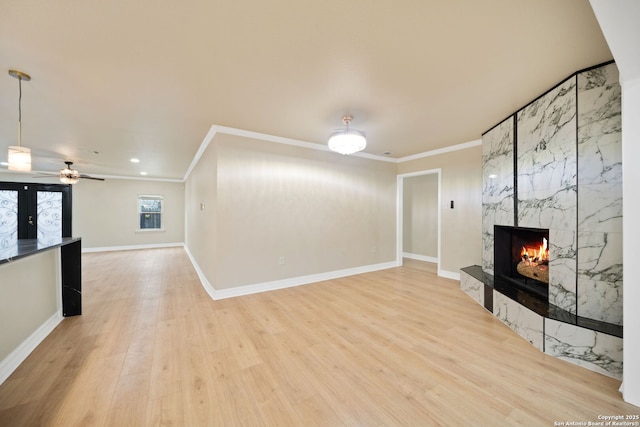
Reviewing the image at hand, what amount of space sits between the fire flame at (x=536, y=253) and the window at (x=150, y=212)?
34.8 ft

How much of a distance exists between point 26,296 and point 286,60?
3283 millimetres

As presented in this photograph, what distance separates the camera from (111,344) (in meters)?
2.36

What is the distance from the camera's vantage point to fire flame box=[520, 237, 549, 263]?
292 cm

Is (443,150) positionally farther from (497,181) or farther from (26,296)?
(26,296)

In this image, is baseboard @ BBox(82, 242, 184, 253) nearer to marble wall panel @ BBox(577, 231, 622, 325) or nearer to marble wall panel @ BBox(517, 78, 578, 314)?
marble wall panel @ BBox(517, 78, 578, 314)

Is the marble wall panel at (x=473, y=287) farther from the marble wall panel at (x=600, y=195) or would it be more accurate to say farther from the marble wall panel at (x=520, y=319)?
the marble wall panel at (x=600, y=195)

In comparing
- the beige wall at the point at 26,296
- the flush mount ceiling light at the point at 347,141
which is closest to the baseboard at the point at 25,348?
the beige wall at the point at 26,296

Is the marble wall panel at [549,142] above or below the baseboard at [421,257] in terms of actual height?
above

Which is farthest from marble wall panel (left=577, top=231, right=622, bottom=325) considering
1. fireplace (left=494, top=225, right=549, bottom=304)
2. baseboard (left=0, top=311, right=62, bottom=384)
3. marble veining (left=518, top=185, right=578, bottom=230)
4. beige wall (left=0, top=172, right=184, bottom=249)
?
beige wall (left=0, top=172, right=184, bottom=249)

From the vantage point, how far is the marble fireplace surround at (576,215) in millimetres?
1977

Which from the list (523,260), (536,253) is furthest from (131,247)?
(536,253)

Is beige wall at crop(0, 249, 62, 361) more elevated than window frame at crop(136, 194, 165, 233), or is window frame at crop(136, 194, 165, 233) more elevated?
window frame at crop(136, 194, 165, 233)

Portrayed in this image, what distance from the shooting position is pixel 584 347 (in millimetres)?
1986

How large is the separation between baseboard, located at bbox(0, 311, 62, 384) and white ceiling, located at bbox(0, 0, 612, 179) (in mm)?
2464
